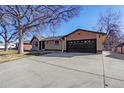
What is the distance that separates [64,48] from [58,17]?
6.13 metres

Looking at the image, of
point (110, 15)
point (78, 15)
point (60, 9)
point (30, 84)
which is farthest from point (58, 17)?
point (110, 15)

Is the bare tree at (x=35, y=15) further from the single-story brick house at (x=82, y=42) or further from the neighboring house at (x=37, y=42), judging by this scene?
the neighboring house at (x=37, y=42)

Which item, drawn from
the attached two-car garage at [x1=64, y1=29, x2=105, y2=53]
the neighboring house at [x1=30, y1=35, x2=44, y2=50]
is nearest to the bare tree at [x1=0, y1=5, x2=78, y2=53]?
the attached two-car garage at [x1=64, y1=29, x2=105, y2=53]

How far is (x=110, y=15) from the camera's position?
35.2m

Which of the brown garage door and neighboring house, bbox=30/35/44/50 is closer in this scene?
the brown garage door

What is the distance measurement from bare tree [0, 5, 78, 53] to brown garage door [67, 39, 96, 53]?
4310mm

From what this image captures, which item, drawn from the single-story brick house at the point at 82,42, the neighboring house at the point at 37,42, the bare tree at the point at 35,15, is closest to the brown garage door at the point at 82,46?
the single-story brick house at the point at 82,42

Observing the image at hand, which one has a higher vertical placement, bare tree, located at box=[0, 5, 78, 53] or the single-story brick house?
bare tree, located at box=[0, 5, 78, 53]

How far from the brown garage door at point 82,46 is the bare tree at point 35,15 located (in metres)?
4.31

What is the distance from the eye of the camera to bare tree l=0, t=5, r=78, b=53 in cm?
1564

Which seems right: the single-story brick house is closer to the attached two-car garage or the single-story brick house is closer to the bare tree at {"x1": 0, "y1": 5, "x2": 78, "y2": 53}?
the attached two-car garage

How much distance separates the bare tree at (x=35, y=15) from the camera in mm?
15641

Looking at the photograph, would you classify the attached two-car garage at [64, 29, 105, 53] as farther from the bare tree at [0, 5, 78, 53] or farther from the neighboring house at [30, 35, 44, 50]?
the neighboring house at [30, 35, 44, 50]
